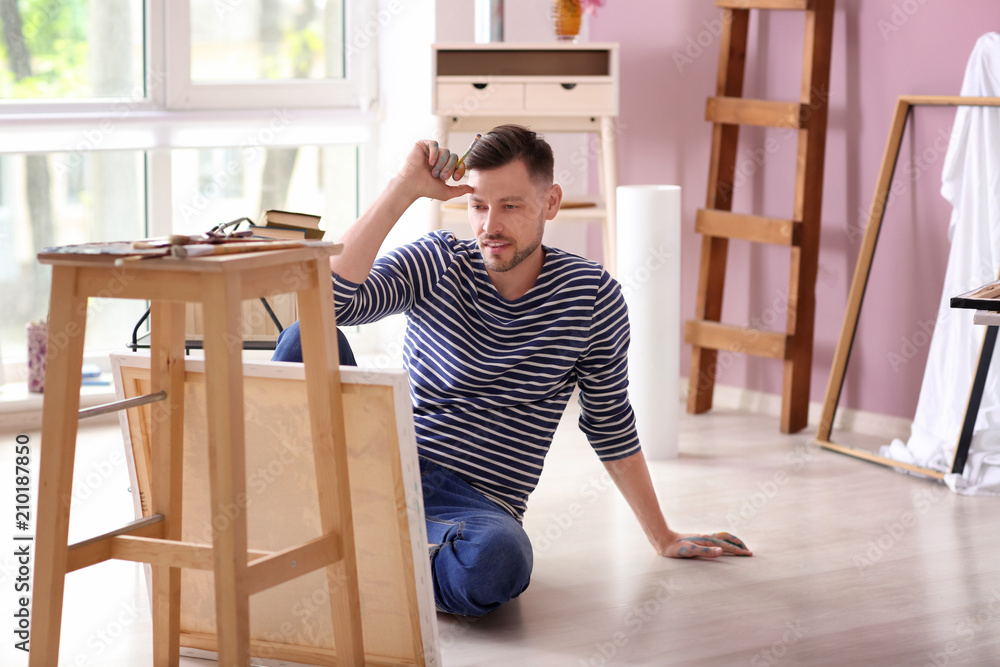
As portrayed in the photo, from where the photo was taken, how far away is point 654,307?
3227mm

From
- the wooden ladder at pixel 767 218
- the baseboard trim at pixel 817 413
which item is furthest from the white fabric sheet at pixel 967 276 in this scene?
the wooden ladder at pixel 767 218

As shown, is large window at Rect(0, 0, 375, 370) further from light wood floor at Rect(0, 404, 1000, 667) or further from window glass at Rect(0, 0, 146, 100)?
light wood floor at Rect(0, 404, 1000, 667)

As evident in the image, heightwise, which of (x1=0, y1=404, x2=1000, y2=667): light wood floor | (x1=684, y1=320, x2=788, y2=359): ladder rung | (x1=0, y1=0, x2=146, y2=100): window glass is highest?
(x1=0, y1=0, x2=146, y2=100): window glass

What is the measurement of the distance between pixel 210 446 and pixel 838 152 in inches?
99.5

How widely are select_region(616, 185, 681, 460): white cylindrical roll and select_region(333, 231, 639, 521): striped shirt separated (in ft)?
3.50

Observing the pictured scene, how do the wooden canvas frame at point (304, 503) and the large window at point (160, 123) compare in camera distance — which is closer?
the wooden canvas frame at point (304, 503)

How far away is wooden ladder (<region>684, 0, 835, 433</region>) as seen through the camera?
3.41 metres

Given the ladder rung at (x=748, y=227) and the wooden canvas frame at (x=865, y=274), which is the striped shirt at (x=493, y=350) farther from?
the ladder rung at (x=748, y=227)

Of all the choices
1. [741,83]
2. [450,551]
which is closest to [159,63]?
[741,83]

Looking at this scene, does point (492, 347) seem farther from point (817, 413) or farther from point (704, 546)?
point (817, 413)

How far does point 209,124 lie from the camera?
4.07m

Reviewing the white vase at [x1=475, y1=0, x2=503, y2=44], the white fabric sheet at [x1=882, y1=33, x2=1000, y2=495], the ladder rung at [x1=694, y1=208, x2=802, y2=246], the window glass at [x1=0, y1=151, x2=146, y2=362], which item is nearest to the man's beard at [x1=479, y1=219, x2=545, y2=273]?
the white fabric sheet at [x1=882, y1=33, x2=1000, y2=495]

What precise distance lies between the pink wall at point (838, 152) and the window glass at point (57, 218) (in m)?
1.76

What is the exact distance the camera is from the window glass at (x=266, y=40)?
13.4 ft
